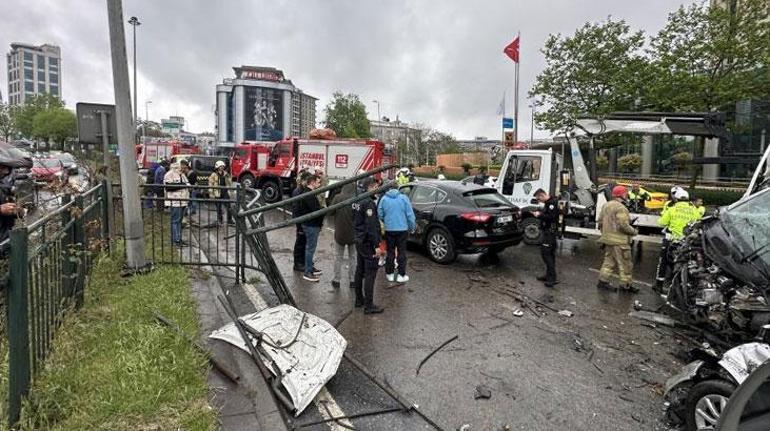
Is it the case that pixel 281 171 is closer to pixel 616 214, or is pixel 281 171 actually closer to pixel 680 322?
Result: pixel 616 214

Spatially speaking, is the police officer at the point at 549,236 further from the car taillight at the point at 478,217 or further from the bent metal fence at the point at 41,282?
the bent metal fence at the point at 41,282

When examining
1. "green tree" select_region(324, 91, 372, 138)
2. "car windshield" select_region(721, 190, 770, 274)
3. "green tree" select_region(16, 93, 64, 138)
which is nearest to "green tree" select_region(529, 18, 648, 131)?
"car windshield" select_region(721, 190, 770, 274)

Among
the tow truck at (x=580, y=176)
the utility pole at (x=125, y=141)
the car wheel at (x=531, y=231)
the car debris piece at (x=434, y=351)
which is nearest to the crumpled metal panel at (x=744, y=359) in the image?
the car debris piece at (x=434, y=351)

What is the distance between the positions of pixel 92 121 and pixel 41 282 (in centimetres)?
357

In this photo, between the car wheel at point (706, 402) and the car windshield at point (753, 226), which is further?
the car windshield at point (753, 226)

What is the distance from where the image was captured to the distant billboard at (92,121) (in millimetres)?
6230

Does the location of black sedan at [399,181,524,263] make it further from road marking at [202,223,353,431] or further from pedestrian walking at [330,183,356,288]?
road marking at [202,223,353,431]

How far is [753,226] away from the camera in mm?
5090

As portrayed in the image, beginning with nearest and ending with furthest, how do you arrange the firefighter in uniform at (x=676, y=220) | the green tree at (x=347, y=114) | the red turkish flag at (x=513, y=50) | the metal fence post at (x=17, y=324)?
the metal fence post at (x=17, y=324) < the firefighter in uniform at (x=676, y=220) < the red turkish flag at (x=513, y=50) < the green tree at (x=347, y=114)

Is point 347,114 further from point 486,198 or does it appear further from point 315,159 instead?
point 486,198

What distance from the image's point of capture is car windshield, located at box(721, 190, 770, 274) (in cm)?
461

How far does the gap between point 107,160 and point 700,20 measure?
17412 millimetres

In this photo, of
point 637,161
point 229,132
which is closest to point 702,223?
point 637,161

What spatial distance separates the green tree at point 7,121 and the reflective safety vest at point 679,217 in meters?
73.9
